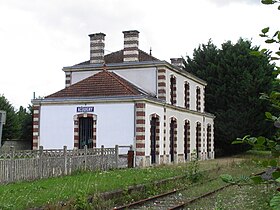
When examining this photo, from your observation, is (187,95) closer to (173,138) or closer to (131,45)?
(173,138)

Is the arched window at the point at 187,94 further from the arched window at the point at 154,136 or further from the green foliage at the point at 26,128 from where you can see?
the green foliage at the point at 26,128

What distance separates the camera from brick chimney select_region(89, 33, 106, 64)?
28.0 metres

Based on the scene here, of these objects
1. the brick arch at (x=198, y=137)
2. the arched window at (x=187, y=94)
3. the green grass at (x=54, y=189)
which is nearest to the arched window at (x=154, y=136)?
the arched window at (x=187, y=94)

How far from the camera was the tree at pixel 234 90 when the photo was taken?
36.2 metres

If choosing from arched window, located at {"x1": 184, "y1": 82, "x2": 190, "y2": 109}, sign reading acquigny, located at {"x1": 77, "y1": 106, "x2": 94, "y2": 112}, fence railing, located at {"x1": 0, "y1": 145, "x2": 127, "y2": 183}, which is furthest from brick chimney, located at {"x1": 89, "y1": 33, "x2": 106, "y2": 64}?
fence railing, located at {"x1": 0, "y1": 145, "x2": 127, "y2": 183}

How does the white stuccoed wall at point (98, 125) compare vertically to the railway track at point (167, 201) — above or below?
above

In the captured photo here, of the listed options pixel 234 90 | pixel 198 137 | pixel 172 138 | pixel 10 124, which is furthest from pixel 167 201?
pixel 10 124

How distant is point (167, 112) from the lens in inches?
1041

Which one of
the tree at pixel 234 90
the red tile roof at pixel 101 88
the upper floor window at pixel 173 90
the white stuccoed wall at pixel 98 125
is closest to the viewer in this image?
the white stuccoed wall at pixel 98 125

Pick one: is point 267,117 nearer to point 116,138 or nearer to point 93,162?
point 93,162

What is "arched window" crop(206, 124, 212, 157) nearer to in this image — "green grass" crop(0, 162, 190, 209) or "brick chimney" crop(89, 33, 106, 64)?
"brick chimney" crop(89, 33, 106, 64)

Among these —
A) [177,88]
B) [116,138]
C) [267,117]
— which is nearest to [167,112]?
[177,88]

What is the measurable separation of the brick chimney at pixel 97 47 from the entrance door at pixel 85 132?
17.5 feet

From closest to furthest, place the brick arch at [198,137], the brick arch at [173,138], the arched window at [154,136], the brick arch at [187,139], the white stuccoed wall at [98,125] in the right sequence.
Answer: the white stuccoed wall at [98,125], the arched window at [154,136], the brick arch at [173,138], the brick arch at [187,139], the brick arch at [198,137]
